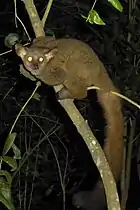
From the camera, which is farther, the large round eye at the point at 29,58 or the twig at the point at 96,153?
the large round eye at the point at 29,58

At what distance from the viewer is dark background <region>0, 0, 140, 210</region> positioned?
173 centimetres

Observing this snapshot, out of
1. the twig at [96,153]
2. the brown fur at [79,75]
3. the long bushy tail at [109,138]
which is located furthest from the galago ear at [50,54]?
the twig at [96,153]

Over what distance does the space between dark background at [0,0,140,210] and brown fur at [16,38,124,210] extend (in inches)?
7.9

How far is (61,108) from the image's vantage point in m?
2.01

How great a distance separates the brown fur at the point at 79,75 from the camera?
1227 millimetres

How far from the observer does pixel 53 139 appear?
7.20ft

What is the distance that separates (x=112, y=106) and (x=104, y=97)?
0.11 ft

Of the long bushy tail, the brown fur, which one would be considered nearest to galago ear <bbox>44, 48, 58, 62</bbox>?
the brown fur

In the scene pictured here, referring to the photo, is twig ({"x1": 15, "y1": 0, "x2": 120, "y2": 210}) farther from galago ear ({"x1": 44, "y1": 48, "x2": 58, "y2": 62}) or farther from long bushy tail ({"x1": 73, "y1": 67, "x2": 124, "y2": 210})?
long bushy tail ({"x1": 73, "y1": 67, "x2": 124, "y2": 210})

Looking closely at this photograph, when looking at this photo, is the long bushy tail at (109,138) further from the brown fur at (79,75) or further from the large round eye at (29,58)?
the large round eye at (29,58)

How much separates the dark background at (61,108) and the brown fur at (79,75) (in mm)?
200

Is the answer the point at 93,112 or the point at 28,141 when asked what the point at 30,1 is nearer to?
the point at 93,112

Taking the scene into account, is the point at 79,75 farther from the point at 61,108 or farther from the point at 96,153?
the point at 61,108

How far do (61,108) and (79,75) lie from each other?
695mm
